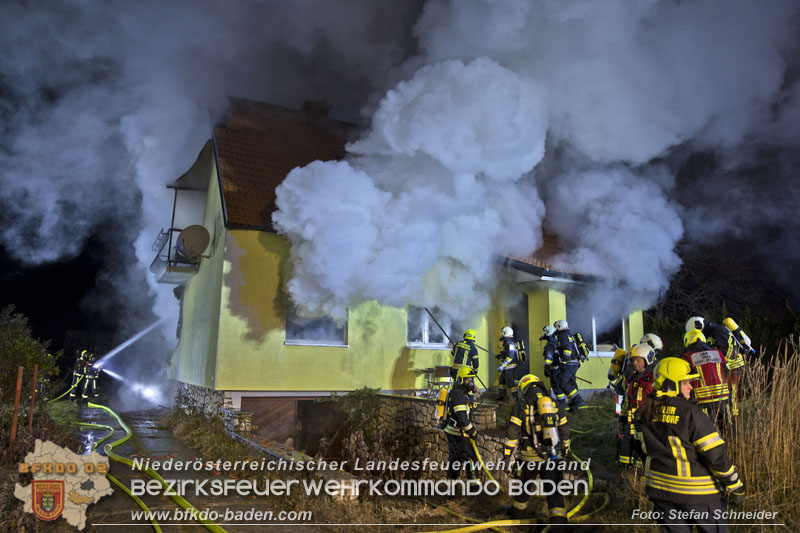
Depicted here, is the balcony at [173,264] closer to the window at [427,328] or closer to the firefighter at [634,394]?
the window at [427,328]

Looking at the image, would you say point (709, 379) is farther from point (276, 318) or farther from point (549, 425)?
point (276, 318)

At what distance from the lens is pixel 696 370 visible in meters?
6.73

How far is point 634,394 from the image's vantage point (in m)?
6.74

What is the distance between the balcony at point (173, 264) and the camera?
14039mm

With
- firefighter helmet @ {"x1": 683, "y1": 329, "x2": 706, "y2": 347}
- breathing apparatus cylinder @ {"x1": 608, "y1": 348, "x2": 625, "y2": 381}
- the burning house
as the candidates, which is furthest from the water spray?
firefighter helmet @ {"x1": 683, "y1": 329, "x2": 706, "y2": 347}

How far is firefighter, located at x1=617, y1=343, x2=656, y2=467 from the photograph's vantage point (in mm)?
6539

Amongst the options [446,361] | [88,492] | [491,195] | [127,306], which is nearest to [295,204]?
[491,195]

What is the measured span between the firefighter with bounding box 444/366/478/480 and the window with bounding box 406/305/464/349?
5.01 meters

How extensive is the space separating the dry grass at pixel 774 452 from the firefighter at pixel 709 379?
0.54m

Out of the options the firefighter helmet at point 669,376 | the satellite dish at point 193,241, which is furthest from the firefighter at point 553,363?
the satellite dish at point 193,241

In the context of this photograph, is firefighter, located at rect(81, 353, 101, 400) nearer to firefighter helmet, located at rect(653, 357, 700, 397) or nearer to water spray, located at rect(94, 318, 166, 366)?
water spray, located at rect(94, 318, 166, 366)

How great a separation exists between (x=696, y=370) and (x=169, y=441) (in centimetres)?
899

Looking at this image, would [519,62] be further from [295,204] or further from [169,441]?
[169,441]

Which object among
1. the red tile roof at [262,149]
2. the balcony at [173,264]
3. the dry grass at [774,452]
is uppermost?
the red tile roof at [262,149]
